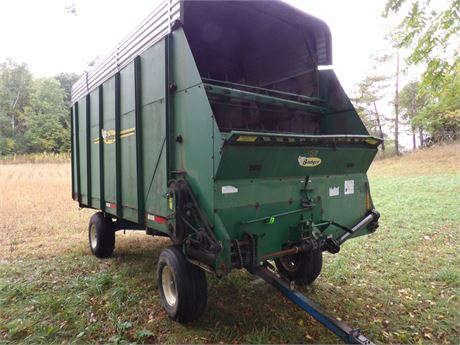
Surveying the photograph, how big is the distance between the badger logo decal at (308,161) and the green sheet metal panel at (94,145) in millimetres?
3425

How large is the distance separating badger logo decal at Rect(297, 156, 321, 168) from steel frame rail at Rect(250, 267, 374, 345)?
45.1 inches

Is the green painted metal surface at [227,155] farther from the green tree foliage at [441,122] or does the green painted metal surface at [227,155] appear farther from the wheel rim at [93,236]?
the green tree foliage at [441,122]

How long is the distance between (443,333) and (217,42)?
4.61m

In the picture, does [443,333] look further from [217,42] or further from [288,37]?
[217,42]

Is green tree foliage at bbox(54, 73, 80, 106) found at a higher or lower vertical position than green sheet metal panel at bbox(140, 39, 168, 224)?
higher

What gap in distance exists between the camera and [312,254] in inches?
169

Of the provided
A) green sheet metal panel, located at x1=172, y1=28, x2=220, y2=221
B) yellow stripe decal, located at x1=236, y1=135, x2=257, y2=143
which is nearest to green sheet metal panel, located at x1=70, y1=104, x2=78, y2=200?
green sheet metal panel, located at x1=172, y1=28, x2=220, y2=221

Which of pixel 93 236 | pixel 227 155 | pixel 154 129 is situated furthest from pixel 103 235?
pixel 227 155

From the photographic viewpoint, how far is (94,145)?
550 cm

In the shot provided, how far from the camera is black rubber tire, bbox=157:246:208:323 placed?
3168 mm

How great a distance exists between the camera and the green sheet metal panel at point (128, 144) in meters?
4.11

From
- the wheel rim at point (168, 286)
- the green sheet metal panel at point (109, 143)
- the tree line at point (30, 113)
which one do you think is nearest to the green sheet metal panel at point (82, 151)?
the green sheet metal panel at point (109, 143)

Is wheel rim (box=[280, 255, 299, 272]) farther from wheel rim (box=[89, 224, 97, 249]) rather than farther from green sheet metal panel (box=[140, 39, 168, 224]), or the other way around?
wheel rim (box=[89, 224, 97, 249])

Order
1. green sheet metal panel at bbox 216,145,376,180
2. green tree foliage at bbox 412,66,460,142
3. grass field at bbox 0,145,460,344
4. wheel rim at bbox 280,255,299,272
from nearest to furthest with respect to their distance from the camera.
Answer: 1. green sheet metal panel at bbox 216,145,376,180
2. grass field at bbox 0,145,460,344
3. wheel rim at bbox 280,255,299,272
4. green tree foliage at bbox 412,66,460,142
